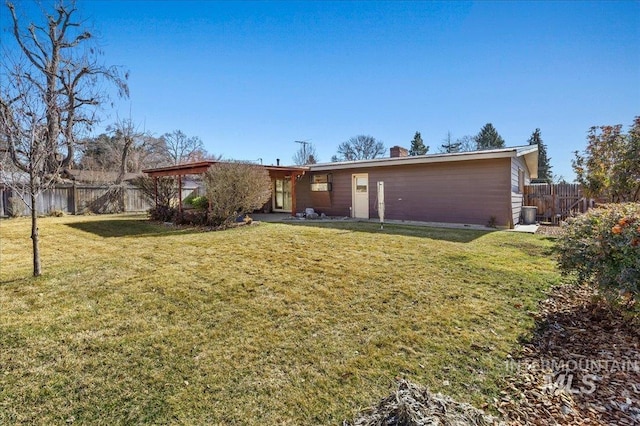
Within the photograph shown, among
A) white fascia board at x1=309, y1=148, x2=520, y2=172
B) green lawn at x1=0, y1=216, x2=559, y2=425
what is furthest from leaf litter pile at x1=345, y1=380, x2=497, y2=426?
white fascia board at x1=309, y1=148, x2=520, y2=172

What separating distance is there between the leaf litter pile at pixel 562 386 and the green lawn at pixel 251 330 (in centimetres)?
19

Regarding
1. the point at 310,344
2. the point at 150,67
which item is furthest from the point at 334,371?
the point at 150,67

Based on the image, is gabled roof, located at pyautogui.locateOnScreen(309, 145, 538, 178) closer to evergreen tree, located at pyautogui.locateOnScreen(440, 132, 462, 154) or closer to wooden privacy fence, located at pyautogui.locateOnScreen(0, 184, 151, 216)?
wooden privacy fence, located at pyautogui.locateOnScreen(0, 184, 151, 216)

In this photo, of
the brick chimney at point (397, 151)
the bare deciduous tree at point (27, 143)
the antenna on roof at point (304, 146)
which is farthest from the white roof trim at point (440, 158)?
the antenna on roof at point (304, 146)

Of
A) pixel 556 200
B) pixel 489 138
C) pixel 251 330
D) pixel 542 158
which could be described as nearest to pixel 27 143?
pixel 251 330

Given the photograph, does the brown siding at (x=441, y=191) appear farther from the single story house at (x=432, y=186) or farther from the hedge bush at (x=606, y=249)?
the hedge bush at (x=606, y=249)

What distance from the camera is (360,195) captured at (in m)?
13.1

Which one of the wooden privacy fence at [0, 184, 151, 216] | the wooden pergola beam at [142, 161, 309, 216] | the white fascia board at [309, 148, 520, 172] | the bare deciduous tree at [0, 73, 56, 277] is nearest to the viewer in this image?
the bare deciduous tree at [0, 73, 56, 277]

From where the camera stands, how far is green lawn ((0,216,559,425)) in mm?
2258

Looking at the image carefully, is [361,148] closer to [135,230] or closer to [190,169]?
[190,169]

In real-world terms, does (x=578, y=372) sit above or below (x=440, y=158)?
below

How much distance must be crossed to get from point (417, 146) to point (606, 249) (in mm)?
38988

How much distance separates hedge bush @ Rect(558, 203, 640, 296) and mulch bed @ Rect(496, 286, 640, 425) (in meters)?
0.53

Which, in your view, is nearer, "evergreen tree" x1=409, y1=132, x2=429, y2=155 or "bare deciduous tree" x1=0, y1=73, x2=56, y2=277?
"bare deciduous tree" x1=0, y1=73, x2=56, y2=277
